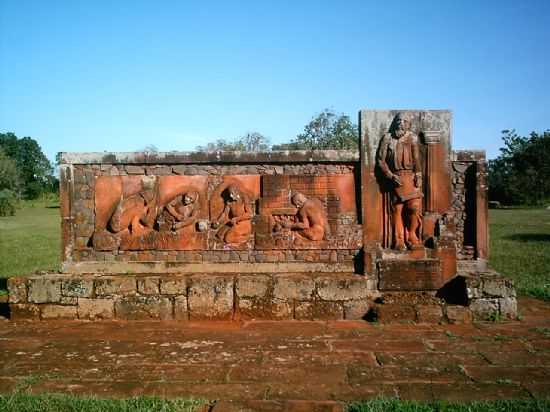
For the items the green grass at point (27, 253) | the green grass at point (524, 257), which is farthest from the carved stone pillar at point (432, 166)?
the green grass at point (27, 253)

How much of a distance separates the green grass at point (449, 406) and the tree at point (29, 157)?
71873 mm

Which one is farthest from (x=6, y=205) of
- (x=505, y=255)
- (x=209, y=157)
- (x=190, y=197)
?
(x=505, y=255)

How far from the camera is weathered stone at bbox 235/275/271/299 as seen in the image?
6684 millimetres

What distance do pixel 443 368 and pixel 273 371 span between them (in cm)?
165

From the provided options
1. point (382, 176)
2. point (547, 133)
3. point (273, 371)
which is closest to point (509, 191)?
point (547, 133)

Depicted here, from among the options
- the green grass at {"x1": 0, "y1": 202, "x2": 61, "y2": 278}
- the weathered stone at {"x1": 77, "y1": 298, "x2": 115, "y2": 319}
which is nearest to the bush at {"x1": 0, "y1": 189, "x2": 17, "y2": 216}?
the green grass at {"x1": 0, "y1": 202, "x2": 61, "y2": 278}

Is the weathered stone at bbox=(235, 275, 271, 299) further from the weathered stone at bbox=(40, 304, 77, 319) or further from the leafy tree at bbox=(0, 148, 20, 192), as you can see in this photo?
the leafy tree at bbox=(0, 148, 20, 192)

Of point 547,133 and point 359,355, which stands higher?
point 547,133

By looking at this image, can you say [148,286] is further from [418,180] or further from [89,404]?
[418,180]

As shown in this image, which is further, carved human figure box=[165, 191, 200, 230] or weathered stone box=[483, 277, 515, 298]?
carved human figure box=[165, 191, 200, 230]

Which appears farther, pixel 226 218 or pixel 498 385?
pixel 226 218

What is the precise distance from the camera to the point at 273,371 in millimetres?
4645

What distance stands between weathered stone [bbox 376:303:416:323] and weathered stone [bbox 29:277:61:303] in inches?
179

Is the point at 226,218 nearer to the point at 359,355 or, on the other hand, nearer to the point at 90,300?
the point at 90,300
